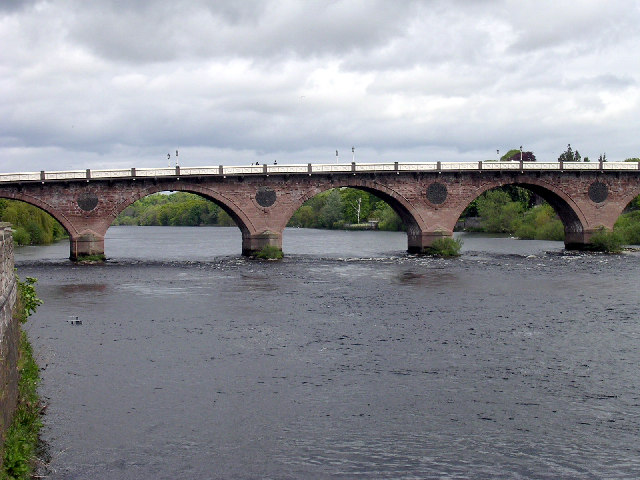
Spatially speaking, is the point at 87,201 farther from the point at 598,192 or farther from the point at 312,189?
the point at 598,192

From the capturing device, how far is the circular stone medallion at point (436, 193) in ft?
220

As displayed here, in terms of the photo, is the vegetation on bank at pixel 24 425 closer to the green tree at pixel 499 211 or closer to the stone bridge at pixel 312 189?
the stone bridge at pixel 312 189

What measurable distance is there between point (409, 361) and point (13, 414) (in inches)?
502

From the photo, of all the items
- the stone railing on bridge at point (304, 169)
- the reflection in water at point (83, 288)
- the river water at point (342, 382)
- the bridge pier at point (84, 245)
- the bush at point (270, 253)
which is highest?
the stone railing on bridge at point (304, 169)

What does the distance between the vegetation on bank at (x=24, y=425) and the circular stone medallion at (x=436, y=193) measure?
49.3 metres

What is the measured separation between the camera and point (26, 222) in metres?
93.7

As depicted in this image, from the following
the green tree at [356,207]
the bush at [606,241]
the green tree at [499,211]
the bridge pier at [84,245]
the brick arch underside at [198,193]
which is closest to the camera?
the bridge pier at [84,245]

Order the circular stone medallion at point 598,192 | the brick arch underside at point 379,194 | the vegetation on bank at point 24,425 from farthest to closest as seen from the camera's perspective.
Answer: the circular stone medallion at point 598,192
the brick arch underside at point 379,194
the vegetation on bank at point 24,425

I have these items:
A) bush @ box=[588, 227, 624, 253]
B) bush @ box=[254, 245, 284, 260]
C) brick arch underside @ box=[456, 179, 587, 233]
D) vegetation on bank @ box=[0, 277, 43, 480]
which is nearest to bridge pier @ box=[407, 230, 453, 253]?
brick arch underside @ box=[456, 179, 587, 233]

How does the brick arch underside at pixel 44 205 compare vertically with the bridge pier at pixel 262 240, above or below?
above

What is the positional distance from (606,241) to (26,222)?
7333cm

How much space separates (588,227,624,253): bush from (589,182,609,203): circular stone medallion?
3139mm

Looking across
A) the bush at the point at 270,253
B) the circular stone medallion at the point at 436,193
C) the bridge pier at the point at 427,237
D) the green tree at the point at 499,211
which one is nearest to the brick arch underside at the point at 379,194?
the bridge pier at the point at 427,237

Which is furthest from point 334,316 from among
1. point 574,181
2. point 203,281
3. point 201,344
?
point 574,181
